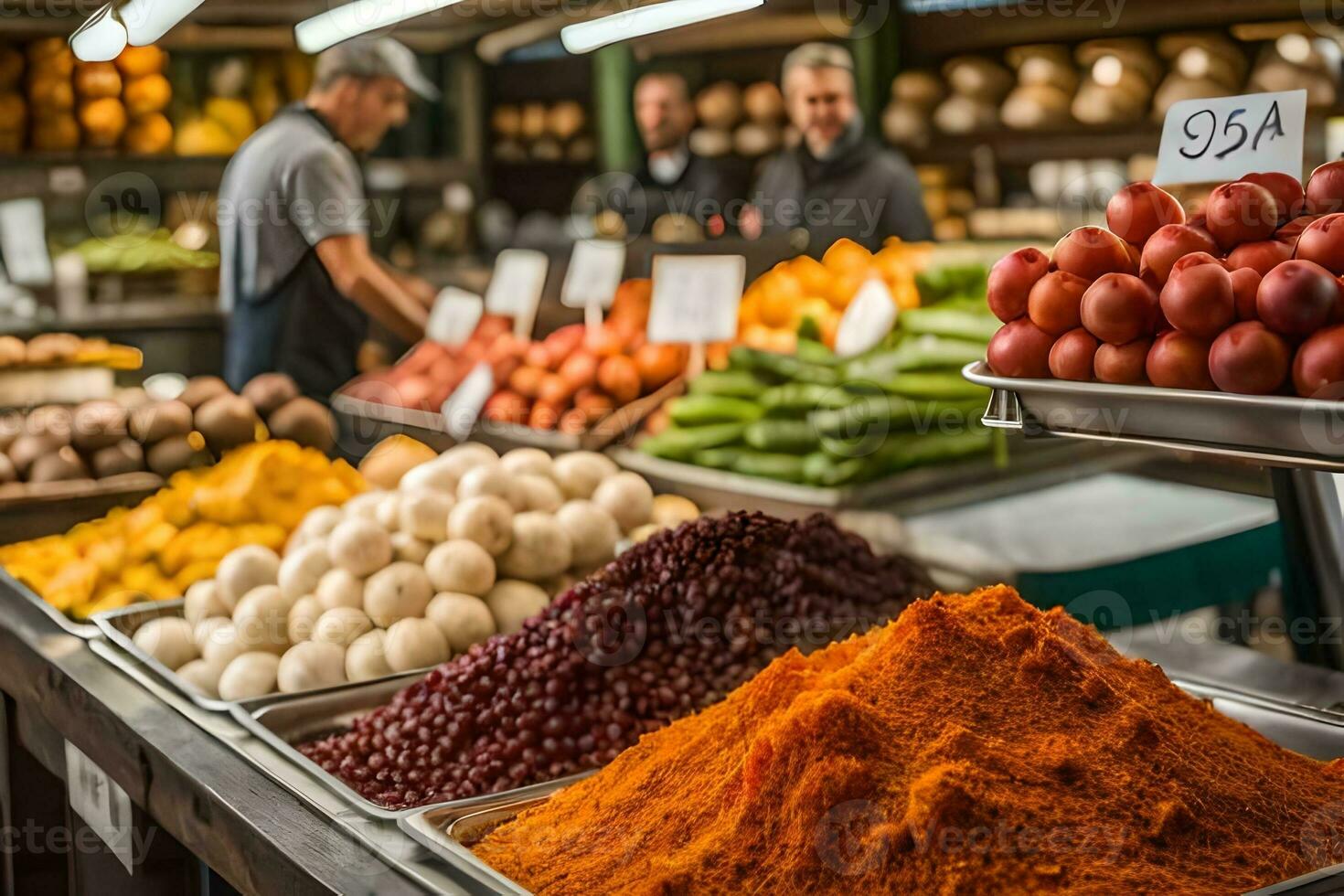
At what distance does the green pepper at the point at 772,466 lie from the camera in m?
2.34

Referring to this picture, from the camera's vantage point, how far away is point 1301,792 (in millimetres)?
1054

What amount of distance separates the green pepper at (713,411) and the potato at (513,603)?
0.84 meters

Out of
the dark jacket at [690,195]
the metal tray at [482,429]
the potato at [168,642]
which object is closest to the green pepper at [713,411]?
the metal tray at [482,429]

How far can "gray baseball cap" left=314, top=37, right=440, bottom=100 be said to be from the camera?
3.58 meters

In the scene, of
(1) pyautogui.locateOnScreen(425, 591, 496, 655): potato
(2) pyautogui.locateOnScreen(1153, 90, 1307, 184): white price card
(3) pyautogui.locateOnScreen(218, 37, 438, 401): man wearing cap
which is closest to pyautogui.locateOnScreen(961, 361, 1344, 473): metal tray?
(2) pyautogui.locateOnScreen(1153, 90, 1307, 184): white price card

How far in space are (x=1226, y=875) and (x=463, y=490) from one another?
129 cm

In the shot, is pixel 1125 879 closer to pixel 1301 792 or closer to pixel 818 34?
pixel 1301 792

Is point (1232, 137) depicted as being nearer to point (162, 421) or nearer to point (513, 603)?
point (513, 603)

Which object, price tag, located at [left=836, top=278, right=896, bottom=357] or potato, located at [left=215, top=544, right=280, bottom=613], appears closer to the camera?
potato, located at [left=215, top=544, right=280, bottom=613]

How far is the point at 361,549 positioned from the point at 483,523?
0.17 meters

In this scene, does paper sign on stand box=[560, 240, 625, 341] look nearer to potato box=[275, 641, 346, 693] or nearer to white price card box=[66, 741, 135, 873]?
potato box=[275, 641, 346, 693]

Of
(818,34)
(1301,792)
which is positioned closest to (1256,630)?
(1301,792)

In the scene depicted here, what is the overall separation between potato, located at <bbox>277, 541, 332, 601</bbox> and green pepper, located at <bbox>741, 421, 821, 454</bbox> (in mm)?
883

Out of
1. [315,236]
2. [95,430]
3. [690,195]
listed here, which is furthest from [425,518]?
[690,195]
